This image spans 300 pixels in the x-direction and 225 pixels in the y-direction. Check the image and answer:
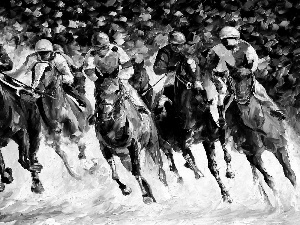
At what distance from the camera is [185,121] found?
634 cm

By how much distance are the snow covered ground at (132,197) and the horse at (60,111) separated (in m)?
0.08

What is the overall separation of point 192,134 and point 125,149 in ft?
2.48

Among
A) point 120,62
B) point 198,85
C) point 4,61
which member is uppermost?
point 4,61

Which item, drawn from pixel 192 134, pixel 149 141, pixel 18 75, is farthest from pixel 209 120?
pixel 18 75

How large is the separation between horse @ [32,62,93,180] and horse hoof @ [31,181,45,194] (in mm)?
344

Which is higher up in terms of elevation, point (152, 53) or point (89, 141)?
point (152, 53)

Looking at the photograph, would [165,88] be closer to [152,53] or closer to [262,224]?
[152,53]

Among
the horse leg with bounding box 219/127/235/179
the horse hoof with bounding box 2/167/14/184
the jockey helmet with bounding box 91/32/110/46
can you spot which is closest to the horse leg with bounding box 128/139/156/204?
the horse leg with bounding box 219/127/235/179

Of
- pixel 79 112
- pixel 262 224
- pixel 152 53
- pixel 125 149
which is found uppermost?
pixel 152 53

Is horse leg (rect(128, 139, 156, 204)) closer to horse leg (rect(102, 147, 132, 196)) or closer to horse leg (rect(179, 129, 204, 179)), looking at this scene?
horse leg (rect(102, 147, 132, 196))

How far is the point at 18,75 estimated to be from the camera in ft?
20.9

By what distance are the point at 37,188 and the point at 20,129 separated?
67 cm

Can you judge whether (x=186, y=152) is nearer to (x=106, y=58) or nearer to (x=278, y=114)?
(x=278, y=114)

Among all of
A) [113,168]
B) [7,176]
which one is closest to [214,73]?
[113,168]
